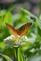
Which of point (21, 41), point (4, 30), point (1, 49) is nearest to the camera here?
point (21, 41)

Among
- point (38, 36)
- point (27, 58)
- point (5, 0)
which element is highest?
point (5, 0)

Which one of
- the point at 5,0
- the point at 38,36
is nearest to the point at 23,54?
the point at 38,36

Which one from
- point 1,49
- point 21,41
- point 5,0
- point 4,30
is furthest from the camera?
point 5,0

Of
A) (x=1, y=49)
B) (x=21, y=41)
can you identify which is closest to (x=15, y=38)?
(x=21, y=41)

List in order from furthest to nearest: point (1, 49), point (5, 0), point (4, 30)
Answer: point (5, 0), point (4, 30), point (1, 49)

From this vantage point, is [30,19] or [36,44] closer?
[36,44]

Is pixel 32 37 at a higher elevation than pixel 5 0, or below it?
below

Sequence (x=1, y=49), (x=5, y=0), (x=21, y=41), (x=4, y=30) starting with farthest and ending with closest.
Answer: (x=5, y=0), (x=4, y=30), (x=1, y=49), (x=21, y=41)

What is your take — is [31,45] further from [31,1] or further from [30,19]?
[31,1]

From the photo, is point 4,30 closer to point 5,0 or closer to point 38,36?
point 38,36
